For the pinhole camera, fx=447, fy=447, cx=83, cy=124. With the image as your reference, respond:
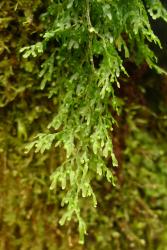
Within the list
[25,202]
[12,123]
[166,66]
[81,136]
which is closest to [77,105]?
[81,136]

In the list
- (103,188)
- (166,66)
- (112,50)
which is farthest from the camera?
(166,66)

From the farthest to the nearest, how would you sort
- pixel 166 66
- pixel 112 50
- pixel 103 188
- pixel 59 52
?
pixel 166 66 < pixel 103 188 < pixel 59 52 < pixel 112 50

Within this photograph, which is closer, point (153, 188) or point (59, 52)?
point (59, 52)

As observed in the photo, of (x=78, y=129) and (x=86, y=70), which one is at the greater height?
(x=86, y=70)

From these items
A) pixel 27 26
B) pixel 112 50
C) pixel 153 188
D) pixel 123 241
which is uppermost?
pixel 27 26

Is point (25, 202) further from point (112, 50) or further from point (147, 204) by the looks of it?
point (112, 50)

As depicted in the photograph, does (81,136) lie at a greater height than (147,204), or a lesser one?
A: greater
